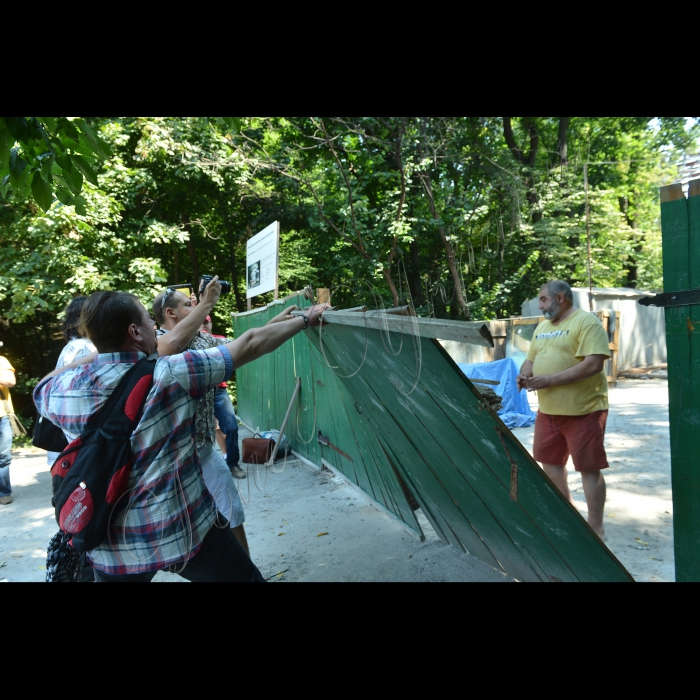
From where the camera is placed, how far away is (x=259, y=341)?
218 centimetres

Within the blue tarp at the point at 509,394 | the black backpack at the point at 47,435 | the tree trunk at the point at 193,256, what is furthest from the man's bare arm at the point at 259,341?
the tree trunk at the point at 193,256

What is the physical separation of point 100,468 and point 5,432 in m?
4.99

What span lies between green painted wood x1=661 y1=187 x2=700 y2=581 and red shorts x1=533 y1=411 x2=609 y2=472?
1.08 metres

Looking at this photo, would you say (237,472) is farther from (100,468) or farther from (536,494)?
(536,494)

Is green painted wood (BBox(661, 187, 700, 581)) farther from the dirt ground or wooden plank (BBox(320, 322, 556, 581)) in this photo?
the dirt ground

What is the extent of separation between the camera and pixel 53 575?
7.50 ft

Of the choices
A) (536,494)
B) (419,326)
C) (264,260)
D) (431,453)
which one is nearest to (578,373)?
(431,453)

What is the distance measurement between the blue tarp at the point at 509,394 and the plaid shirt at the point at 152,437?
6920 mm

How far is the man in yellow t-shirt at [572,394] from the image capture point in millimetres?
Answer: 3684

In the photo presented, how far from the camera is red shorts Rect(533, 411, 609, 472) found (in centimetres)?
369

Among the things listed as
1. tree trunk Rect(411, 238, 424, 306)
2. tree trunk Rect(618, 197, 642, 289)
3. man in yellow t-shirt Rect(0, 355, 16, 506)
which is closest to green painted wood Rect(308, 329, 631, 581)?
man in yellow t-shirt Rect(0, 355, 16, 506)

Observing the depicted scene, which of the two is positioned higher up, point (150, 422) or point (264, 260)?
point (264, 260)

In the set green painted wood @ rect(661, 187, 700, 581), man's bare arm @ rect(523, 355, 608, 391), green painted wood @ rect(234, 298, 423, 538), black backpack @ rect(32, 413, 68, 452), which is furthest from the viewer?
green painted wood @ rect(234, 298, 423, 538)

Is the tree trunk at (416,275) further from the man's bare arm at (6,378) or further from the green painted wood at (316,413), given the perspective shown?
the man's bare arm at (6,378)
